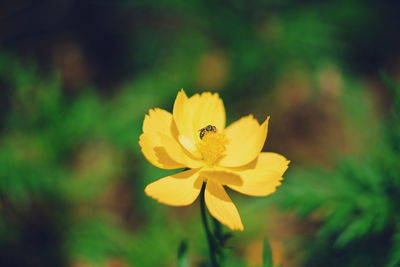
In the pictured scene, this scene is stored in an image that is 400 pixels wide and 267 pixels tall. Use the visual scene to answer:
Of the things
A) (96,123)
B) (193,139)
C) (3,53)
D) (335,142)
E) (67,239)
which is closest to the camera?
(193,139)

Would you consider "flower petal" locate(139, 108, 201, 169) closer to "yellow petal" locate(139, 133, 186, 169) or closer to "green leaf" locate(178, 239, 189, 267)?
"yellow petal" locate(139, 133, 186, 169)

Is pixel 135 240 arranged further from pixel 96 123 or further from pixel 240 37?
pixel 240 37

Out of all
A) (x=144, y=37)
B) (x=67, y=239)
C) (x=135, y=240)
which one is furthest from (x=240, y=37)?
(x=67, y=239)

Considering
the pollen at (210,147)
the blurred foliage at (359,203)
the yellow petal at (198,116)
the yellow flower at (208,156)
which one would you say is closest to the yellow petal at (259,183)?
the yellow flower at (208,156)

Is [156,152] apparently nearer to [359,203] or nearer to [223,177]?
[223,177]

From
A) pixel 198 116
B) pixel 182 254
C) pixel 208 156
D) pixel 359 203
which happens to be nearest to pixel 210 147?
pixel 208 156

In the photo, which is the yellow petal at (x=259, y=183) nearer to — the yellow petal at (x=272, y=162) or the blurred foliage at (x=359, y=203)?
the yellow petal at (x=272, y=162)
